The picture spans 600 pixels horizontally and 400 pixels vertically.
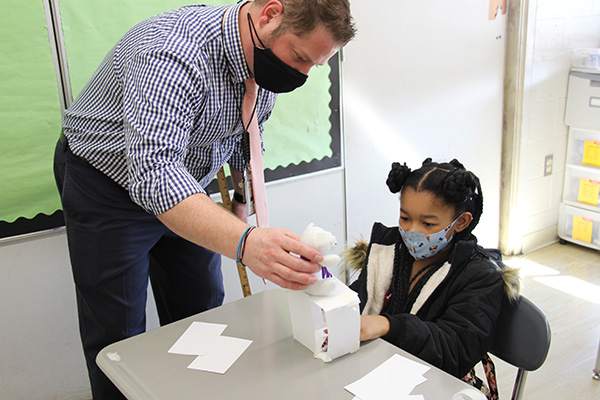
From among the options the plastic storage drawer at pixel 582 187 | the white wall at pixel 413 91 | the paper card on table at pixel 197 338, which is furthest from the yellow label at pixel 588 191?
the paper card on table at pixel 197 338

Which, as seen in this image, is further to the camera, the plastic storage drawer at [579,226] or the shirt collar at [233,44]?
the plastic storage drawer at [579,226]

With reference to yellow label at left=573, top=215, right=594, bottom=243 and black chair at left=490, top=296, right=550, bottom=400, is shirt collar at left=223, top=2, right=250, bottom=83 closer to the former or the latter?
black chair at left=490, top=296, right=550, bottom=400

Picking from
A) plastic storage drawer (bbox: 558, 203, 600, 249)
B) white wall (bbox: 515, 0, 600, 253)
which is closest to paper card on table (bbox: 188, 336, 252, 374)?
white wall (bbox: 515, 0, 600, 253)

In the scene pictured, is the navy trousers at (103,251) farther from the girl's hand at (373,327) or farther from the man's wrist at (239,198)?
the girl's hand at (373,327)

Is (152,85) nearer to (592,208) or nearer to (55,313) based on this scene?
(55,313)

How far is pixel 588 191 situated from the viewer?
3.54 meters

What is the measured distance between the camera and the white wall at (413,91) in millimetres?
2705

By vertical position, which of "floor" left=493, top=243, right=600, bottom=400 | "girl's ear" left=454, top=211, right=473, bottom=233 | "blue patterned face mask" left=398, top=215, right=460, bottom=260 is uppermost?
"girl's ear" left=454, top=211, right=473, bottom=233

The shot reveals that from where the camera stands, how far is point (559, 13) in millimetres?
3338

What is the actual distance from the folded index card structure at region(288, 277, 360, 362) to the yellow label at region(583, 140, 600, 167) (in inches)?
115

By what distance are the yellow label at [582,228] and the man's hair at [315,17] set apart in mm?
2927

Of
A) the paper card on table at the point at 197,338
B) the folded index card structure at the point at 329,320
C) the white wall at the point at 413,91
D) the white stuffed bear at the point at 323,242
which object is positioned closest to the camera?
the white stuffed bear at the point at 323,242

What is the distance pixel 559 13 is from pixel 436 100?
1047 millimetres

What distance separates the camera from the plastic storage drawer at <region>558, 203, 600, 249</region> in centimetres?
350
